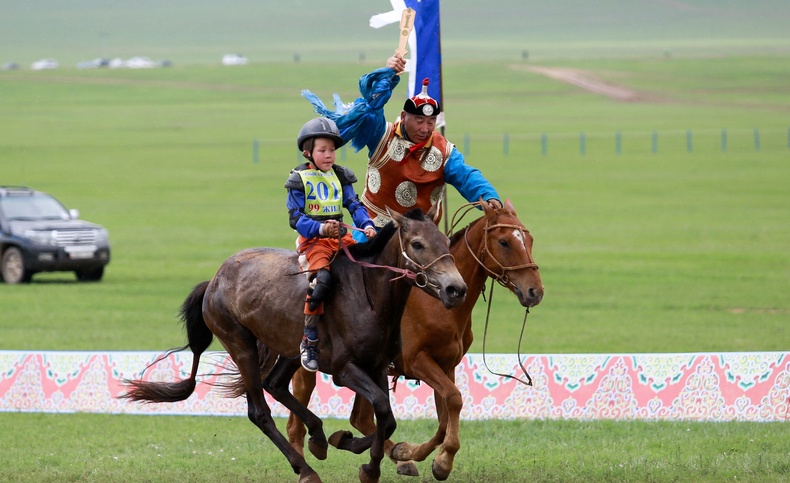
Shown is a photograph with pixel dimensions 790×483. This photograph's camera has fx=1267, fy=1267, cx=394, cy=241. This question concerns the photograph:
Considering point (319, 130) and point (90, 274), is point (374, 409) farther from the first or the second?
point (90, 274)

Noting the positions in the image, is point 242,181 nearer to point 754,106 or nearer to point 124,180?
point 124,180

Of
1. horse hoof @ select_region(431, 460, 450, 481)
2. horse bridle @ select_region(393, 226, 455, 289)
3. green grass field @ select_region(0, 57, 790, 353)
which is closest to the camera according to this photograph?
horse bridle @ select_region(393, 226, 455, 289)

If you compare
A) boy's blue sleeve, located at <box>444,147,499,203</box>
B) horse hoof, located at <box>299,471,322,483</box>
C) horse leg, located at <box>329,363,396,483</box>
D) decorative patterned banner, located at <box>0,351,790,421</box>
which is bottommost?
decorative patterned banner, located at <box>0,351,790,421</box>

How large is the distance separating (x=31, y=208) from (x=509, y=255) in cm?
1894

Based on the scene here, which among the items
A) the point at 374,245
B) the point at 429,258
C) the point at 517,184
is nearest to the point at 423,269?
the point at 429,258

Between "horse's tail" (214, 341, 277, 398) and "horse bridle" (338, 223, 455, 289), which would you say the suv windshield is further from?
"horse bridle" (338, 223, 455, 289)

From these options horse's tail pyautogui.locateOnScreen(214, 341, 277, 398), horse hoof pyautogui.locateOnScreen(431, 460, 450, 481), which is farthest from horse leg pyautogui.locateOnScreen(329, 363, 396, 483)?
horse's tail pyautogui.locateOnScreen(214, 341, 277, 398)

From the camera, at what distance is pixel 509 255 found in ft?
26.9

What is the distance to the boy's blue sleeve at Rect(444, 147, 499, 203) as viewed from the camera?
8.74 meters

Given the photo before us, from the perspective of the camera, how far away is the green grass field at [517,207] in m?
9.67

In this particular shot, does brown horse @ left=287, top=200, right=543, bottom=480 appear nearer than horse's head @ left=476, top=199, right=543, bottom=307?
No

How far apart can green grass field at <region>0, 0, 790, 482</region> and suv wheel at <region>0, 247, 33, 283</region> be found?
19.3 inches

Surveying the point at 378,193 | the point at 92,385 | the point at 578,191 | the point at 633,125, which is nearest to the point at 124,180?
the point at 578,191

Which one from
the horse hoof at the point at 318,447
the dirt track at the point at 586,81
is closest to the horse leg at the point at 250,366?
the horse hoof at the point at 318,447
